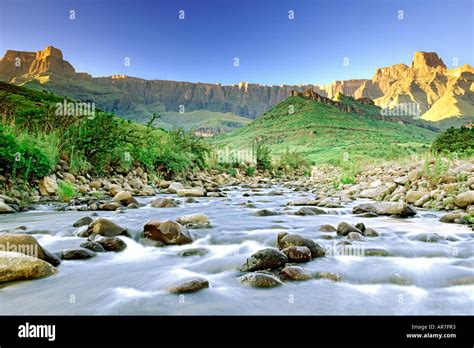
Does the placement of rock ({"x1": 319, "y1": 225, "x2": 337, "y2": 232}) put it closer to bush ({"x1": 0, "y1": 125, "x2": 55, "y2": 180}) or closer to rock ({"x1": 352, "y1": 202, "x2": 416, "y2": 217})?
rock ({"x1": 352, "y1": 202, "x2": 416, "y2": 217})

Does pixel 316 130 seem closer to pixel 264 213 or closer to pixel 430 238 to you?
pixel 264 213

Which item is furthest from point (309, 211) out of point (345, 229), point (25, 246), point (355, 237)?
point (25, 246)

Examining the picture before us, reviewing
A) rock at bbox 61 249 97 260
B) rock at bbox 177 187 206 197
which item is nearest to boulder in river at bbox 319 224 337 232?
rock at bbox 61 249 97 260

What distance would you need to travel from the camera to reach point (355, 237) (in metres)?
5.52

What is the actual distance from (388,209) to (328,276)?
472cm

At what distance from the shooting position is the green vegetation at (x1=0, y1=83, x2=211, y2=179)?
8523 mm

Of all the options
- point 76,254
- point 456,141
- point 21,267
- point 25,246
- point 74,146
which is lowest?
point 76,254

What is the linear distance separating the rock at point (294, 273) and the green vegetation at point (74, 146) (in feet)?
22.8

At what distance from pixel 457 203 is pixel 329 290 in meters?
5.63

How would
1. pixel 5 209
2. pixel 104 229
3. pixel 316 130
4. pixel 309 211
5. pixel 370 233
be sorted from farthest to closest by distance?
pixel 316 130, pixel 309 211, pixel 5 209, pixel 370 233, pixel 104 229

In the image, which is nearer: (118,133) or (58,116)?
(58,116)

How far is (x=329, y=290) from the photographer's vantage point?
356cm
